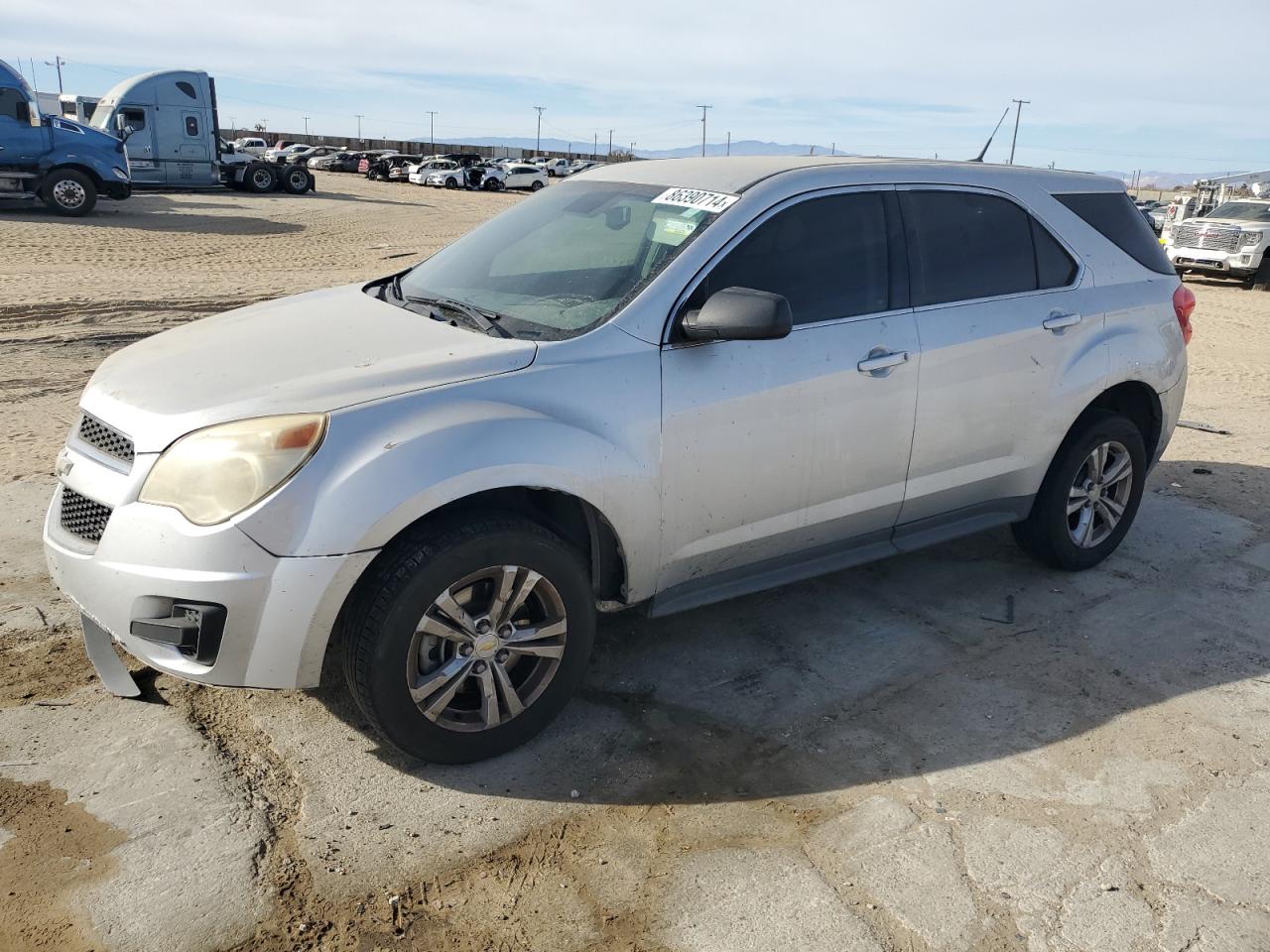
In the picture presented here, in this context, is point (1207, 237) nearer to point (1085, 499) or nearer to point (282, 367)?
point (1085, 499)

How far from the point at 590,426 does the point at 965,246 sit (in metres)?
2.00

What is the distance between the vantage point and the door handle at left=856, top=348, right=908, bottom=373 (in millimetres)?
3793

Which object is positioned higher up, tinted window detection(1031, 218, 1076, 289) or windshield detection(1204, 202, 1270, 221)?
windshield detection(1204, 202, 1270, 221)

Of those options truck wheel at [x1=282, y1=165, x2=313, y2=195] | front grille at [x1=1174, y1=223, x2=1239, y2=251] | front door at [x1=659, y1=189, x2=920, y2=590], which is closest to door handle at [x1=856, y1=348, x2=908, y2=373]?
front door at [x1=659, y1=189, x2=920, y2=590]

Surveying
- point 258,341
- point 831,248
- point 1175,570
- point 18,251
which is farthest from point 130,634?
point 18,251

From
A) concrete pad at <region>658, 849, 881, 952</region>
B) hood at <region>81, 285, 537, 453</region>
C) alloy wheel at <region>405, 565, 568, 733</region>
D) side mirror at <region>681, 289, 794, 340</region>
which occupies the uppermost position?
side mirror at <region>681, 289, 794, 340</region>

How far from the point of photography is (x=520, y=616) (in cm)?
330

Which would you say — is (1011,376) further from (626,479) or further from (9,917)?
(9,917)

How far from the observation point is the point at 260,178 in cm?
3073

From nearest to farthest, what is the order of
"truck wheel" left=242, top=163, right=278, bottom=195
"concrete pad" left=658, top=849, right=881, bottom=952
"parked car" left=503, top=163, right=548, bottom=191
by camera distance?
"concrete pad" left=658, top=849, right=881, bottom=952 → "truck wheel" left=242, top=163, right=278, bottom=195 → "parked car" left=503, top=163, right=548, bottom=191

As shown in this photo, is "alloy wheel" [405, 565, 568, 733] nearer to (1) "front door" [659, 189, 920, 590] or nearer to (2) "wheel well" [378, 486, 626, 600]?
(2) "wheel well" [378, 486, 626, 600]

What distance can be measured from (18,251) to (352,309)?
46.4ft

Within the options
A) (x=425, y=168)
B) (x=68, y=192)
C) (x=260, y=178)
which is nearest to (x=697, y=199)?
(x=68, y=192)

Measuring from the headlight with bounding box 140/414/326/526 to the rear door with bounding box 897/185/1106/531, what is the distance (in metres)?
2.37
